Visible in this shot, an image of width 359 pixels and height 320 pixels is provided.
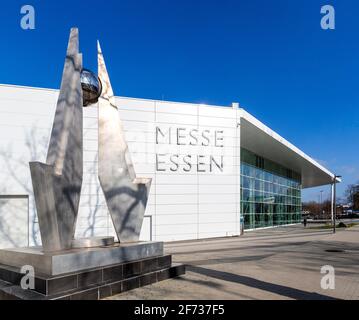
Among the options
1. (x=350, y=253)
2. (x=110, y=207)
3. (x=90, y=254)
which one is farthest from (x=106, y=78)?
(x=350, y=253)

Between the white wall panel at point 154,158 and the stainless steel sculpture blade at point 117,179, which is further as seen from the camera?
the white wall panel at point 154,158

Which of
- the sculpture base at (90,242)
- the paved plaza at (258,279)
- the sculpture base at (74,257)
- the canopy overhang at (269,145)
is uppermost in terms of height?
the canopy overhang at (269,145)

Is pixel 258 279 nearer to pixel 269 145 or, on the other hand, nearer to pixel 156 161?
pixel 156 161

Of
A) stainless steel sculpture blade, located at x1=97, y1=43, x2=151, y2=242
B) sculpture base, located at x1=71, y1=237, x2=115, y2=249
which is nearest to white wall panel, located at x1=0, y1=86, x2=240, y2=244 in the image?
stainless steel sculpture blade, located at x1=97, y1=43, x2=151, y2=242

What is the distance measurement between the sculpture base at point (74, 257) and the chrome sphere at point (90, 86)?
160 inches

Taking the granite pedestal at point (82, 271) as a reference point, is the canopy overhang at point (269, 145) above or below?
above

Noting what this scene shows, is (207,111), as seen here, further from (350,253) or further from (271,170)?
Answer: (271,170)

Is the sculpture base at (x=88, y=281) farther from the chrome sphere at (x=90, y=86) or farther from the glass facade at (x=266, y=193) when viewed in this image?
the glass facade at (x=266, y=193)

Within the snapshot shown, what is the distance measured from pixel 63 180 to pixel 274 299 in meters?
5.20

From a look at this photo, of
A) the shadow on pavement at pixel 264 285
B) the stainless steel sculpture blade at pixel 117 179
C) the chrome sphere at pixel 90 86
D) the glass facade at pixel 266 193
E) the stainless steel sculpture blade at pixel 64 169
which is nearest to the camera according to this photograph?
the stainless steel sculpture blade at pixel 64 169

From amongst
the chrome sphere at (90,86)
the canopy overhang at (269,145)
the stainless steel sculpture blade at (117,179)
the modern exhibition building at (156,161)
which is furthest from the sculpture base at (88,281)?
the canopy overhang at (269,145)

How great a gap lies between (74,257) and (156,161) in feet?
54.4

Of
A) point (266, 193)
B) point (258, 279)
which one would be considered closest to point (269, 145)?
point (266, 193)

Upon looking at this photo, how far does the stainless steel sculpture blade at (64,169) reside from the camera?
7.78m
